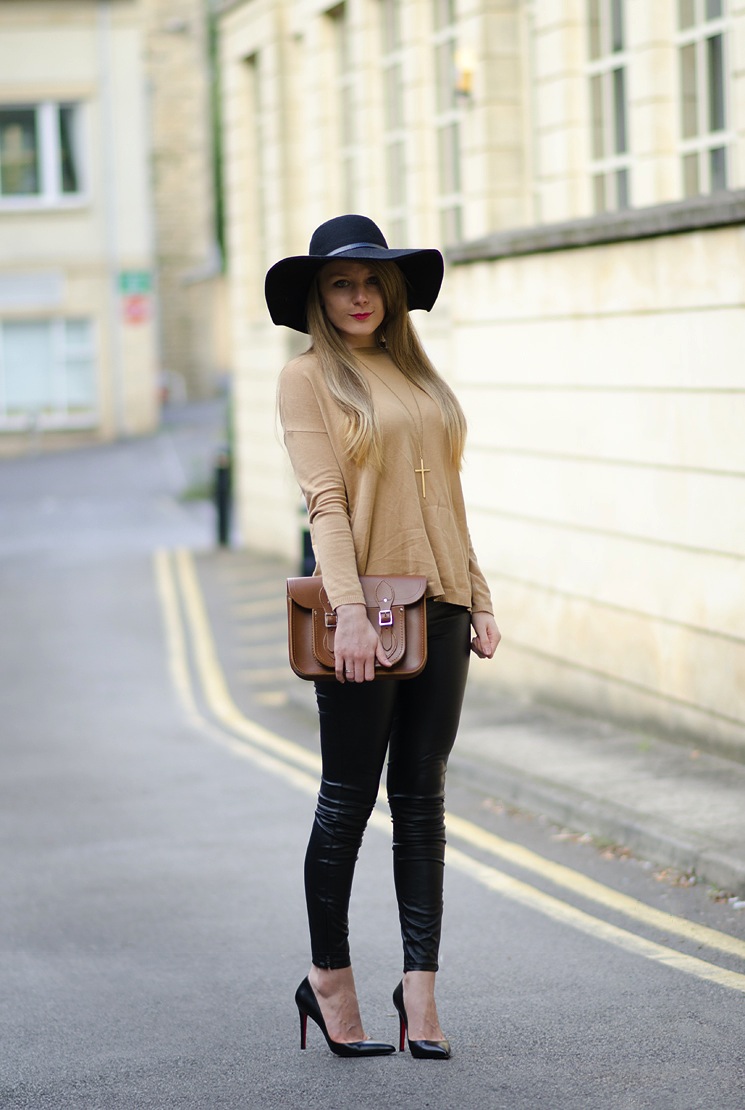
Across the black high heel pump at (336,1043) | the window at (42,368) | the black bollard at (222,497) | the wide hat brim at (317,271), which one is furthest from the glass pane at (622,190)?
the window at (42,368)

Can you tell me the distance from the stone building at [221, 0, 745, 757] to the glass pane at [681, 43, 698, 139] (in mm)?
17

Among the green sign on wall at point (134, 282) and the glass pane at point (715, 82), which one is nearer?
the glass pane at point (715, 82)

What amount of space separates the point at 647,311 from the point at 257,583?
998 cm

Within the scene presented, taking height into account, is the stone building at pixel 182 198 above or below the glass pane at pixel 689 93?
above

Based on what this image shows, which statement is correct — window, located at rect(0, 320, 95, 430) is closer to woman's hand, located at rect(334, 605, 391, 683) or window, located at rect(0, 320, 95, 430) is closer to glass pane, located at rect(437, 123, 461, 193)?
glass pane, located at rect(437, 123, 461, 193)

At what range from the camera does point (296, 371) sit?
423cm

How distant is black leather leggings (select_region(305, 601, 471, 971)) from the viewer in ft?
13.8

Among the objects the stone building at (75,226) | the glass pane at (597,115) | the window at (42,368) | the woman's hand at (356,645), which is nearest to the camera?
the woman's hand at (356,645)

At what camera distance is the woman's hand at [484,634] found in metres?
4.34

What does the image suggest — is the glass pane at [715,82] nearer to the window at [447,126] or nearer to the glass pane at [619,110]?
the glass pane at [619,110]

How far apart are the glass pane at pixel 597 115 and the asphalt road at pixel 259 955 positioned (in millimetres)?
4204

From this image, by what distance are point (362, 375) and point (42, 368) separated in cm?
3277

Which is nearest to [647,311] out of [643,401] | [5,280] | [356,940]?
[643,401]

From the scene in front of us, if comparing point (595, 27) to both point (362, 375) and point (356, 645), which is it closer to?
point (362, 375)
